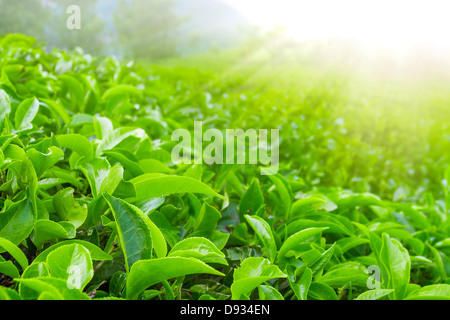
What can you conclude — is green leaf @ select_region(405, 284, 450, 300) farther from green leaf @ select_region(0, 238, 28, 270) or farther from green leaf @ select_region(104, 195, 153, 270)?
green leaf @ select_region(0, 238, 28, 270)

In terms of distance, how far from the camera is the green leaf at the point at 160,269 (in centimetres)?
76

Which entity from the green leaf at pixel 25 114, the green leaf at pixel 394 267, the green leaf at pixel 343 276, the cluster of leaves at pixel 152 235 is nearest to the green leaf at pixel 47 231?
the cluster of leaves at pixel 152 235

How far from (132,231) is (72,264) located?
132 millimetres

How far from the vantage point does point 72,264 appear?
78 centimetres

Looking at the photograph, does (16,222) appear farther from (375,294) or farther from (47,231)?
(375,294)

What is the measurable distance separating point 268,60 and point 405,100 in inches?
507

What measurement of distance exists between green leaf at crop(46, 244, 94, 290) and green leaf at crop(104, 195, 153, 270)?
0.08 metres

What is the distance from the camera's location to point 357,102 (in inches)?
236

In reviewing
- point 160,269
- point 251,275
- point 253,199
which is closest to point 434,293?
point 251,275

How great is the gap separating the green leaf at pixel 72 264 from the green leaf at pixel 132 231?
8cm

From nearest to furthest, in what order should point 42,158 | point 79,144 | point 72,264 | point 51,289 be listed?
point 51,289 → point 72,264 → point 42,158 → point 79,144

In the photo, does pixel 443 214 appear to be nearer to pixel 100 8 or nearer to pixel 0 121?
pixel 0 121

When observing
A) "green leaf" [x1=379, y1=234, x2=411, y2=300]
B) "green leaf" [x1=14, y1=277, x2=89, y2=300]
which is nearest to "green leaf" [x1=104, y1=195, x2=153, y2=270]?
"green leaf" [x1=14, y1=277, x2=89, y2=300]

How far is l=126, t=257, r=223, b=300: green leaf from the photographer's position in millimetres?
759
